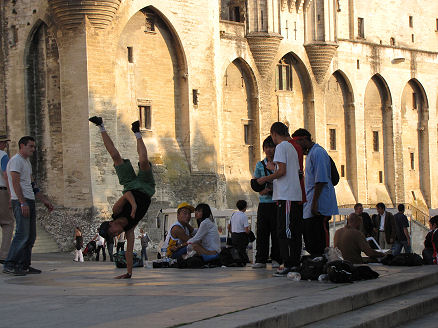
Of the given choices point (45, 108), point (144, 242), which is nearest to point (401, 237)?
point (144, 242)

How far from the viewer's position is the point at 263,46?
35062 millimetres

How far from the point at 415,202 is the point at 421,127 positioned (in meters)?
3.90

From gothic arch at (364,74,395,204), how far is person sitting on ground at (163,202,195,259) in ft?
98.4

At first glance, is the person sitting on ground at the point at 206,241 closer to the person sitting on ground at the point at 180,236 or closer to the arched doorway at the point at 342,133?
the person sitting on ground at the point at 180,236

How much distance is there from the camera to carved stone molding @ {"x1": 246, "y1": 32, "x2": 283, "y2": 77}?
34.9 m

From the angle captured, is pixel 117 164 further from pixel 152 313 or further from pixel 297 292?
pixel 152 313

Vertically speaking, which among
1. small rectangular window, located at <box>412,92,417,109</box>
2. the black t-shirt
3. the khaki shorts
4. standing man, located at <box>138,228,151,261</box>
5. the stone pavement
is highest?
small rectangular window, located at <box>412,92,417,109</box>

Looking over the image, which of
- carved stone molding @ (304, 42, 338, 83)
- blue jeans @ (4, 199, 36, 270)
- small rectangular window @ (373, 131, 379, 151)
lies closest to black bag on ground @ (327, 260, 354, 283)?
blue jeans @ (4, 199, 36, 270)

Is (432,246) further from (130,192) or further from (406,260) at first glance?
(130,192)

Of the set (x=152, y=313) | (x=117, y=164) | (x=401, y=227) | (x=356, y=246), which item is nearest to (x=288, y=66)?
(x=401, y=227)

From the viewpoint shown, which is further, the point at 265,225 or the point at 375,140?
the point at 375,140

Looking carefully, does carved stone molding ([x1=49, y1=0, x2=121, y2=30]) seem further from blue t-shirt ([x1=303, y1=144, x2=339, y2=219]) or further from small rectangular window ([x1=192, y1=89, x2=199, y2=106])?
blue t-shirt ([x1=303, y1=144, x2=339, y2=219])

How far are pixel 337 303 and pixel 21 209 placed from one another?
4835 mm

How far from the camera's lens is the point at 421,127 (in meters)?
45.6
